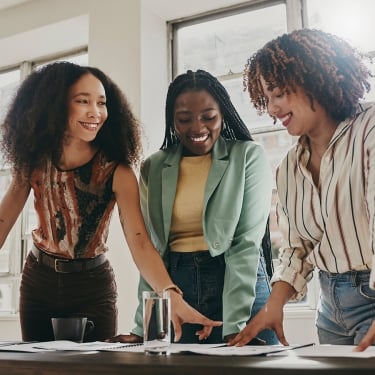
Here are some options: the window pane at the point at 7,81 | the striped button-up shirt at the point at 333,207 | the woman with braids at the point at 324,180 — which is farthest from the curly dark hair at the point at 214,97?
the window pane at the point at 7,81

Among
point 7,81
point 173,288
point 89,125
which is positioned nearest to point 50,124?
point 89,125

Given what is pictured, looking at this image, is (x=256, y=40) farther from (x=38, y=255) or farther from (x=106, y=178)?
(x=38, y=255)

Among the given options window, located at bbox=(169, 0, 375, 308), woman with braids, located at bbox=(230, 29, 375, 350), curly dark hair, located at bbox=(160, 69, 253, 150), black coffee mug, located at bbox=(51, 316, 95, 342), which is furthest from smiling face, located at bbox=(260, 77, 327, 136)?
window, located at bbox=(169, 0, 375, 308)

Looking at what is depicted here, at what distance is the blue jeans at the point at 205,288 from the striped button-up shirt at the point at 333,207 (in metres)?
0.22

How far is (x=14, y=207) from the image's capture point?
1.76 meters

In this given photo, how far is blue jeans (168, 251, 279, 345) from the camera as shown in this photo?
1.54m

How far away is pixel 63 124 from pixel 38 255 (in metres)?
0.40

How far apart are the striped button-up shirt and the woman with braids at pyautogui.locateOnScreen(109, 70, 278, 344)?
181 mm

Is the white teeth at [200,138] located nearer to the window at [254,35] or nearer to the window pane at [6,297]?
the window at [254,35]

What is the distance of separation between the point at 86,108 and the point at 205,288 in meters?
0.66

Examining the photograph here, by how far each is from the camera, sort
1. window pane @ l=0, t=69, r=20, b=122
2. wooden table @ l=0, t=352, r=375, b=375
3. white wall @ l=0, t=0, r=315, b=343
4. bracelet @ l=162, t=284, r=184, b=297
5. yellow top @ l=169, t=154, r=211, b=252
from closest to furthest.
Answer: wooden table @ l=0, t=352, r=375, b=375
bracelet @ l=162, t=284, r=184, b=297
yellow top @ l=169, t=154, r=211, b=252
white wall @ l=0, t=0, r=315, b=343
window pane @ l=0, t=69, r=20, b=122

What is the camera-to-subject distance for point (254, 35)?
299cm

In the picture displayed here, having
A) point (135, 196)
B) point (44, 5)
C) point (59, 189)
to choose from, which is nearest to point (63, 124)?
point (59, 189)

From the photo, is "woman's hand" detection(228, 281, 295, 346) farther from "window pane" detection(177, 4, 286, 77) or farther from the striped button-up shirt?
"window pane" detection(177, 4, 286, 77)
